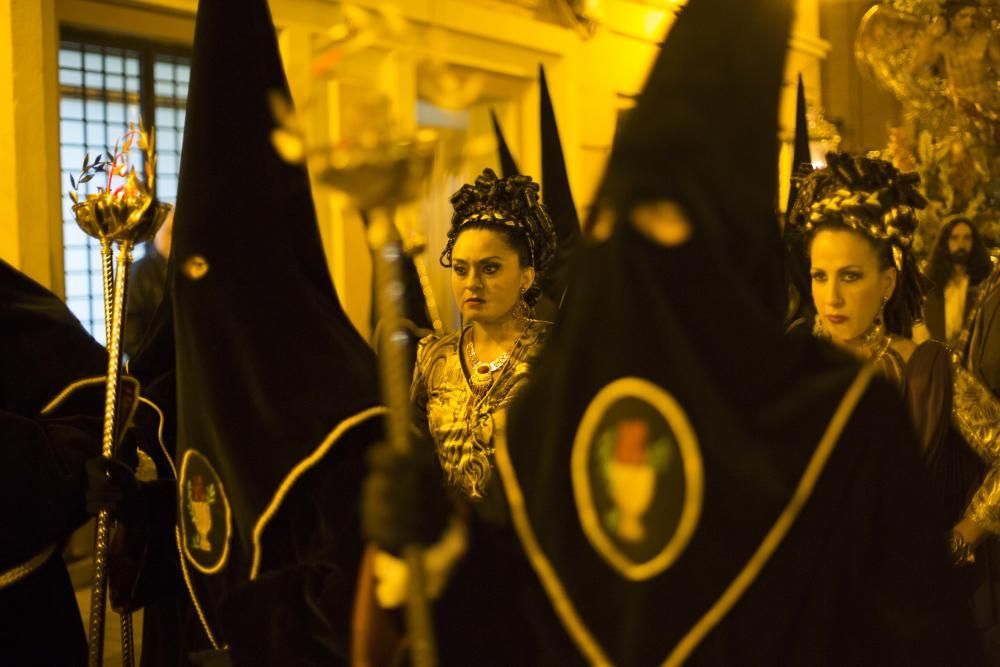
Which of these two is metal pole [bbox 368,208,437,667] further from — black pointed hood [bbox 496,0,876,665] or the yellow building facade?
black pointed hood [bbox 496,0,876,665]

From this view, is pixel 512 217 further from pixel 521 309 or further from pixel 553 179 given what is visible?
pixel 553 179

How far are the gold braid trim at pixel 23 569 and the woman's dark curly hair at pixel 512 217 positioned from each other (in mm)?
1288

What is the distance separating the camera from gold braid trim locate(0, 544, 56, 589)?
2458mm

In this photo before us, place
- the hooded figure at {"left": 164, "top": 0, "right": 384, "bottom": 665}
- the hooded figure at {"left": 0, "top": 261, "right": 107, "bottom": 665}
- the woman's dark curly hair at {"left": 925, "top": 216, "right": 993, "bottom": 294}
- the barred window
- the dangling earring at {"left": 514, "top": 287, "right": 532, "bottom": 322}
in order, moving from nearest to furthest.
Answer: the hooded figure at {"left": 164, "top": 0, "right": 384, "bottom": 665} < the hooded figure at {"left": 0, "top": 261, "right": 107, "bottom": 665} < the dangling earring at {"left": 514, "top": 287, "right": 532, "bottom": 322} < the barred window < the woman's dark curly hair at {"left": 925, "top": 216, "right": 993, "bottom": 294}

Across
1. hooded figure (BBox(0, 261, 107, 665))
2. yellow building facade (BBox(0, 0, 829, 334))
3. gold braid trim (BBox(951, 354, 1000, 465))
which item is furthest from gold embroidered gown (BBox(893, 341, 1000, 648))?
hooded figure (BBox(0, 261, 107, 665))

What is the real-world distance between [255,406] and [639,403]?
0.84 metres

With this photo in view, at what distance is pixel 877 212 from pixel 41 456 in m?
2.00

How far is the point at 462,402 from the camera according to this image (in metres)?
2.75

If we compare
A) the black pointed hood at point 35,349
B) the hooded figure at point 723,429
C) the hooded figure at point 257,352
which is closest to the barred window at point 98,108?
the black pointed hood at point 35,349

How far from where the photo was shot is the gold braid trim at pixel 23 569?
8.06ft

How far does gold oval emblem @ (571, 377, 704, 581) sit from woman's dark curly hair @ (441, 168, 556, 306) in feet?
4.88

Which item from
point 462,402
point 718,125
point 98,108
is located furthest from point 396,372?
point 98,108

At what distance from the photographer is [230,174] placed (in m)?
1.96

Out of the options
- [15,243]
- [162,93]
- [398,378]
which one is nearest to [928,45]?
[162,93]
